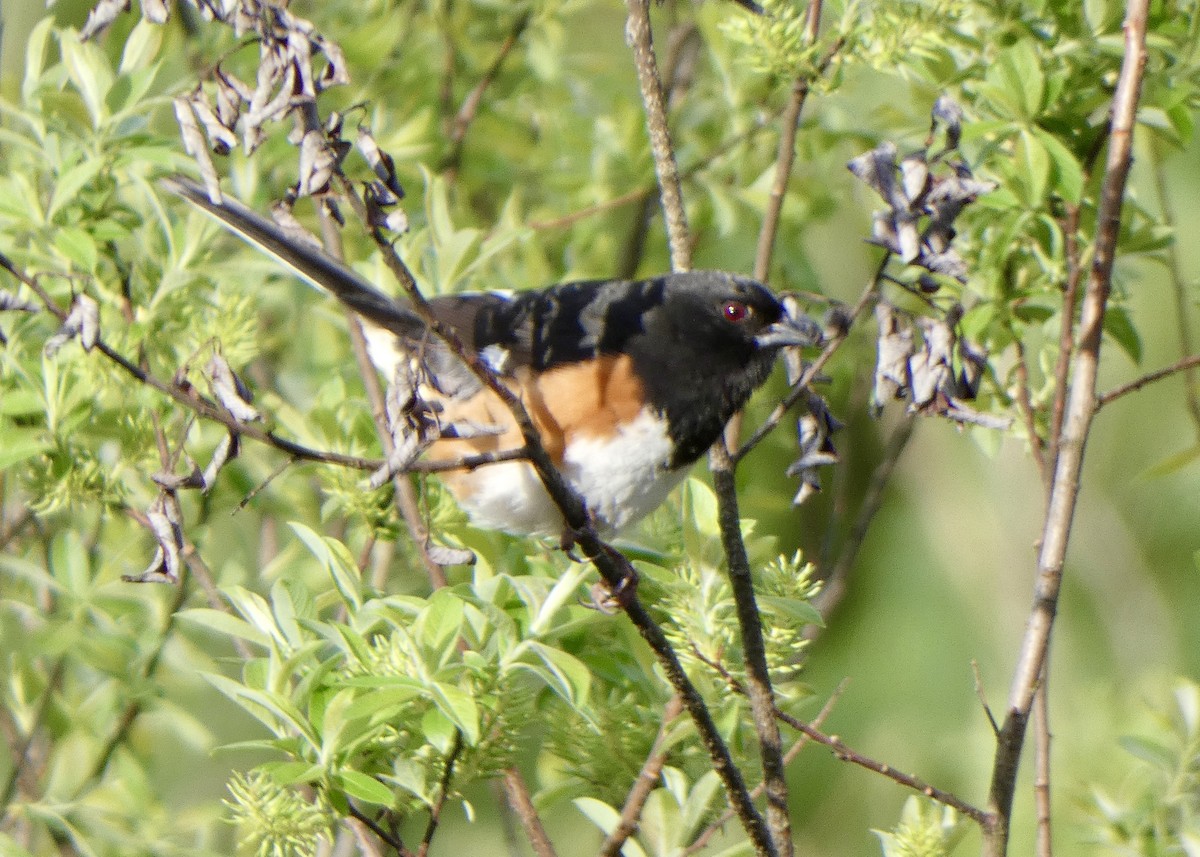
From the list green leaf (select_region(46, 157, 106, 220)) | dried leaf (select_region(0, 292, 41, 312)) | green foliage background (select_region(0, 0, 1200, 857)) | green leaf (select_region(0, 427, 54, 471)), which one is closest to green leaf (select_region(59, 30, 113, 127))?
green foliage background (select_region(0, 0, 1200, 857))

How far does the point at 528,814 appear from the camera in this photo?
205cm

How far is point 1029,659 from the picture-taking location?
6.16 feet

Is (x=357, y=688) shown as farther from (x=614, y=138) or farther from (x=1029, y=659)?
(x=614, y=138)

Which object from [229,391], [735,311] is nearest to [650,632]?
[229,391]

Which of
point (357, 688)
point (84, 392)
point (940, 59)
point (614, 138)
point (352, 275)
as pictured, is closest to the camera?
point (357, 688)

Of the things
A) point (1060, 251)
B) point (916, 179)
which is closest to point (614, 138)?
point (1060, 251)

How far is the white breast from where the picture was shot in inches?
96.7

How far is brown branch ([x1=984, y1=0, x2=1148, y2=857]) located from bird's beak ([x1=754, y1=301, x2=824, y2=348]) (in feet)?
1.88

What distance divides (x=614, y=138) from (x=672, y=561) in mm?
1323

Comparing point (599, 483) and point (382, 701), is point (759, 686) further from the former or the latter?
point (599, 483)

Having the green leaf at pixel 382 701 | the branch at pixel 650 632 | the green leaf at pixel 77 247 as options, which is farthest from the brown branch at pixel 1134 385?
the green leaf at pixel 77 247

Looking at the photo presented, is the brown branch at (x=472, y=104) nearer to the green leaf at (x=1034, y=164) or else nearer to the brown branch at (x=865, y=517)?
the brown branch at (x=865, y=517)

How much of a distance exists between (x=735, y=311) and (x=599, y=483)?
43 centimetres

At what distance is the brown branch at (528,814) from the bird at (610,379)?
0.48 metres
